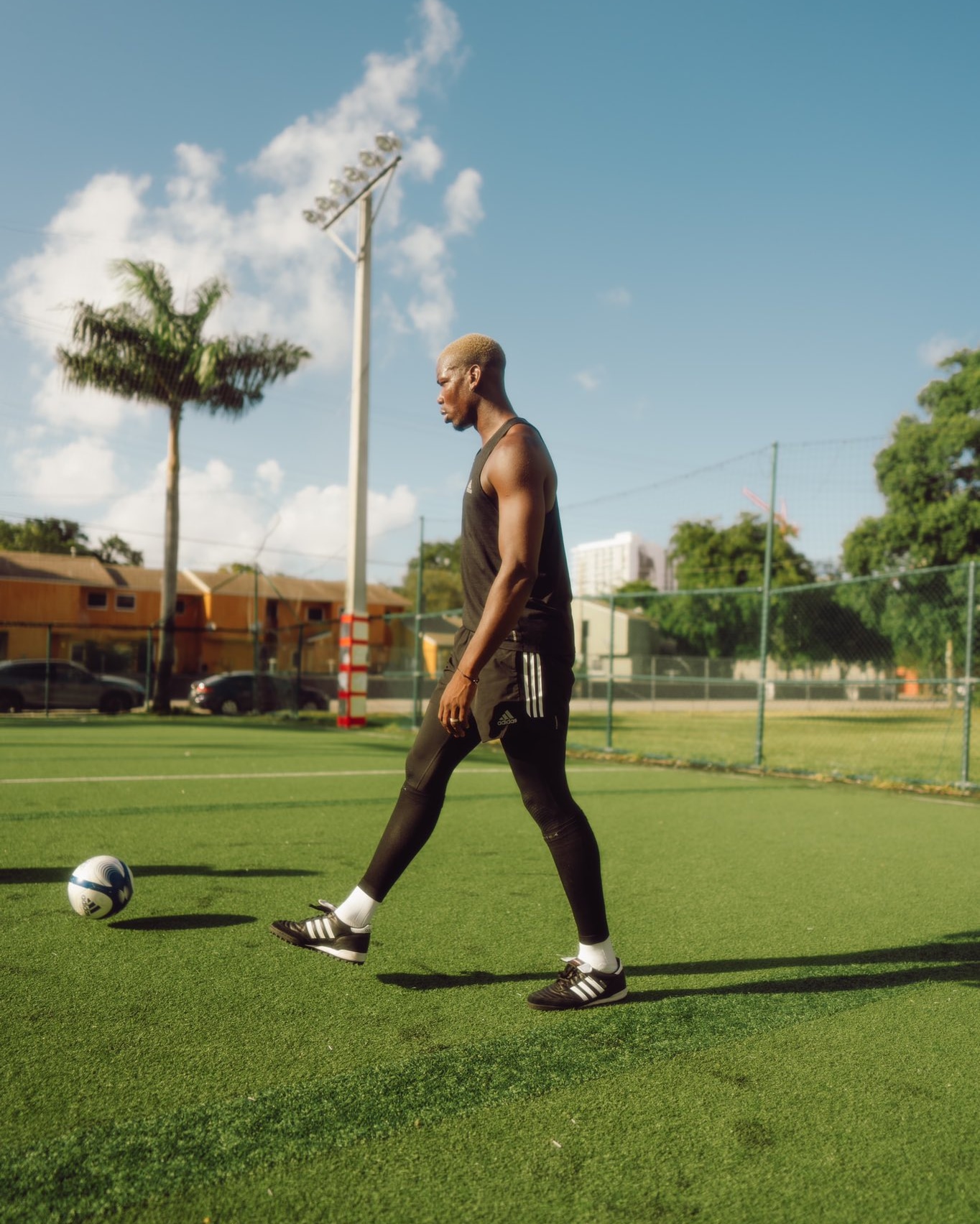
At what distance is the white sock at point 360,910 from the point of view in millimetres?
3182

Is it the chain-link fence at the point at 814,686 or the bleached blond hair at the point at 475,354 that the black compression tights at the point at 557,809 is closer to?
the bleached blond hair at the point at 475,354

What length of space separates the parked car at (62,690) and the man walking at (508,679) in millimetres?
19273

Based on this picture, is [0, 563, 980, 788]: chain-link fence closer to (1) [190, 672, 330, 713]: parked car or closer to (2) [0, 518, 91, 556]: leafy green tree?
(1) [190, 672, 330, 713]: parked car

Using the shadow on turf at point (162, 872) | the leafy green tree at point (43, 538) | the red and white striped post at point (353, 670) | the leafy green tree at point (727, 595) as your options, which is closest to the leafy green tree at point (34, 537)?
the leafy green tree at point (43, 538)

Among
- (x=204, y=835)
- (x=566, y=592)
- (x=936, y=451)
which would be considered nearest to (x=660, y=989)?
(x=566, y=592)

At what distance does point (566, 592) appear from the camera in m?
3.06

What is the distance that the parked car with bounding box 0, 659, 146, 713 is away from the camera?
21469mm

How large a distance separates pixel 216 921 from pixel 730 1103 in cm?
216

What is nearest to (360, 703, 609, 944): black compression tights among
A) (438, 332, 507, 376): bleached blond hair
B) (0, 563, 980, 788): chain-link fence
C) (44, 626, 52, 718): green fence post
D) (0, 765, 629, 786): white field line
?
(438, 332, 507, 376): bleached blond hair

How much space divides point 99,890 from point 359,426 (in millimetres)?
15583

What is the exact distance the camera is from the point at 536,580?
2963 millimetres

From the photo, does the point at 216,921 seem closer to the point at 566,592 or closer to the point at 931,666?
the point at 566,592

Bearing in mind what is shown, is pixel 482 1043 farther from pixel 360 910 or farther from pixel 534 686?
pixel 534 686

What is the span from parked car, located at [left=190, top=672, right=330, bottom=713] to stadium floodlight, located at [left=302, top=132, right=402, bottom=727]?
222 inches
